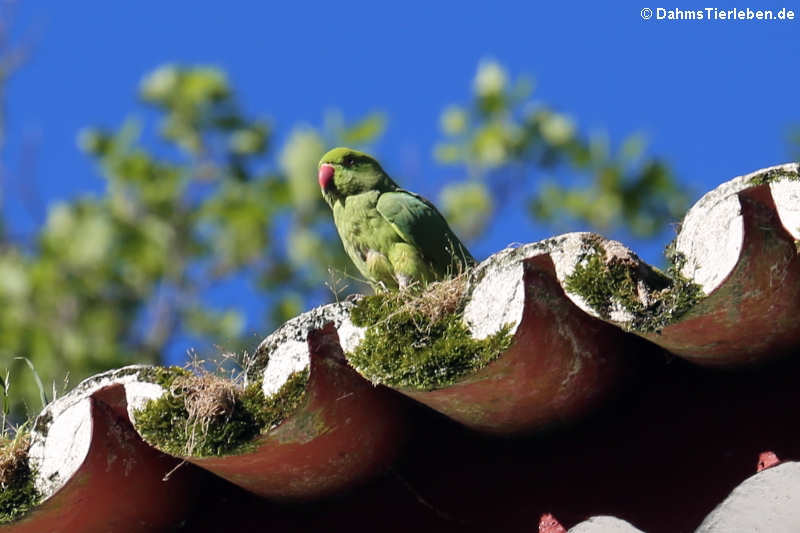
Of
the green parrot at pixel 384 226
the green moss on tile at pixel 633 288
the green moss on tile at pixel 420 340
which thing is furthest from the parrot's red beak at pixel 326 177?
the green moss on tile at pixel 633 288

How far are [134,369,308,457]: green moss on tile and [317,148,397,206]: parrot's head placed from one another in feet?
8.03

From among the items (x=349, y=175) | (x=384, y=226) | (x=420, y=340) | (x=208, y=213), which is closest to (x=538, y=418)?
(x=420, y=340)

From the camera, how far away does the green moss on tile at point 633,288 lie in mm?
1997

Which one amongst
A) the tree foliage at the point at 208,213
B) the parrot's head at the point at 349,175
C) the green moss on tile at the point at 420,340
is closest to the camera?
the green moss on tile at the point at 420,340

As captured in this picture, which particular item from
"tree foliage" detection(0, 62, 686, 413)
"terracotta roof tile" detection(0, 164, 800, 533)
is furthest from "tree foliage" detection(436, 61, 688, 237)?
"terracotta roof tile" detection(0, 164, 800, 533)

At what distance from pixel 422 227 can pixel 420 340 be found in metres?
2.04

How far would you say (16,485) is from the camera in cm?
252

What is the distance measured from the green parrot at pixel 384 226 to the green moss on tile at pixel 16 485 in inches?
63.0

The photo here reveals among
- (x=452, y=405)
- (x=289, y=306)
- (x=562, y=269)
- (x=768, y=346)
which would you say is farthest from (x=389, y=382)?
(x=289, y=306)

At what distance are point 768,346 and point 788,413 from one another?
0.47ft

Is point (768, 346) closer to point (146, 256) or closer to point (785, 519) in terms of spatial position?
point (785, 519)

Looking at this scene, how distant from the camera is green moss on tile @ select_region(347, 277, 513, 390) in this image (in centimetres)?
211

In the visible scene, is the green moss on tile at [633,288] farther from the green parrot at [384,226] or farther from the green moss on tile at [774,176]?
the green parrot at [384,226]

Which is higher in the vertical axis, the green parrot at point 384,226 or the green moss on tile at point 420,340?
the green parrot at point 384,226
